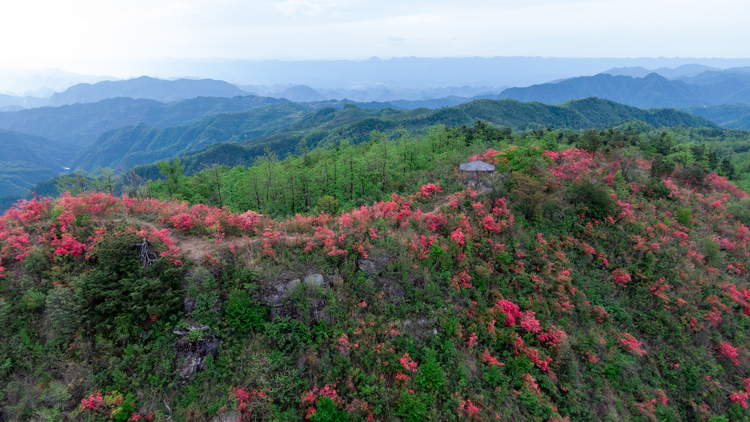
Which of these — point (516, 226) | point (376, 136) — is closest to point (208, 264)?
point (516, 226)

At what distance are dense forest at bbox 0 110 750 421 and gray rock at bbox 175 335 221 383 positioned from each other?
1.9 inches

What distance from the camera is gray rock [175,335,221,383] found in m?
8.85

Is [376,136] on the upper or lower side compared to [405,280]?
upper

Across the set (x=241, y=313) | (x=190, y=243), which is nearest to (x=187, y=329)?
(x=241, y=313)

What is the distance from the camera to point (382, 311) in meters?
10.6

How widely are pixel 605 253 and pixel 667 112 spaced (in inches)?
7367

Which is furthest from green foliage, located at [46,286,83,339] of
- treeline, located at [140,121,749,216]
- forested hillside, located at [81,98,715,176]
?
forested hillside, located at [81,98,715,176]

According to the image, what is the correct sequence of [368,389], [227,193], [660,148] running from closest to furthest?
[368,389], [227,193], [660,148]

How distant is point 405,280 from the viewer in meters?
11.4

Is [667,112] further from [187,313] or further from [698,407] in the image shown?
[187,313]

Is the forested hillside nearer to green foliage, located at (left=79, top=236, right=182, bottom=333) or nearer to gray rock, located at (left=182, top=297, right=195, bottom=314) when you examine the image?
green foliage, located at (left=79, top=236, right=182, bottom=333)

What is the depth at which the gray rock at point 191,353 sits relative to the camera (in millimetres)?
8852

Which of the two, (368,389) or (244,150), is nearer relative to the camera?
(368,389)

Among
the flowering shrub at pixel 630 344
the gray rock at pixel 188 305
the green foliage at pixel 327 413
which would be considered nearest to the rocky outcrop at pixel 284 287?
the gray rock at pixel 188 305
